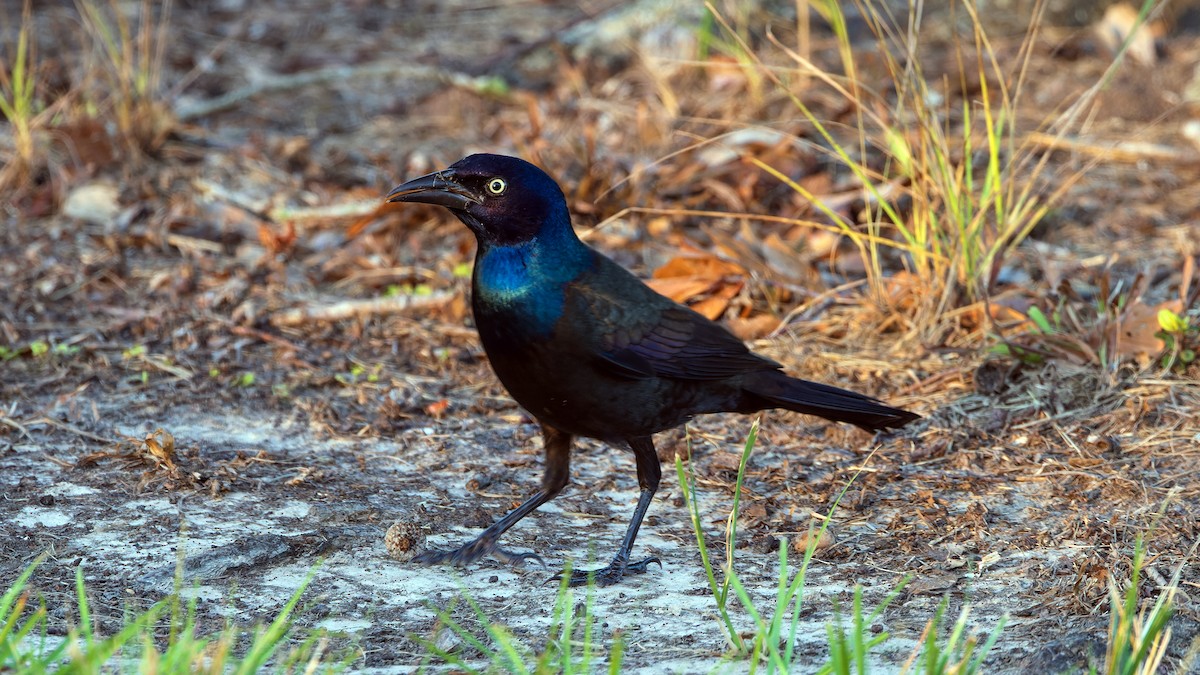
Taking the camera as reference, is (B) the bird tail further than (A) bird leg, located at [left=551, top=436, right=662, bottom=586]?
Yes


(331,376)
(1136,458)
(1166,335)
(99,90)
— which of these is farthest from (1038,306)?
(99,90)

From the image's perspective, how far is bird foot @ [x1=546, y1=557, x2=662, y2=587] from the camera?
134 inches

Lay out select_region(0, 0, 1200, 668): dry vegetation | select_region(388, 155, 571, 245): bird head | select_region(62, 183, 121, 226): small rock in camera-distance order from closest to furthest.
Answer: select_region(388, 155, 571, 245): bird head
select_region(0, 0, 1200, 668): dry vegetation
select_region(62, 183, 121, 226): small rock

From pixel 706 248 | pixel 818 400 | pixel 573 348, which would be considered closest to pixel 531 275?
pixel 573 348

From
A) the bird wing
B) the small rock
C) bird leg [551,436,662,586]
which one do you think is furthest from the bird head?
the small rock

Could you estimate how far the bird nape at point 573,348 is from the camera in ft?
11.3

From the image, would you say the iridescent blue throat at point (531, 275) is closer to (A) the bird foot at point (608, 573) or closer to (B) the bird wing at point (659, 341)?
(B) the bird wing at point (659, 341)

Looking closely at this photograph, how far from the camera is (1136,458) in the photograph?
3891 millimetres

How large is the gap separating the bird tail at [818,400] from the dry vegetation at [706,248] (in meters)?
0.25

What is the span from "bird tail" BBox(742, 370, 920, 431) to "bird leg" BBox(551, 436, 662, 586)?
0.39 m

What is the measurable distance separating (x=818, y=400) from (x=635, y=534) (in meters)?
0.70

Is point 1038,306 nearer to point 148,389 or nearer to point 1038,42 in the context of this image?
point 148,389

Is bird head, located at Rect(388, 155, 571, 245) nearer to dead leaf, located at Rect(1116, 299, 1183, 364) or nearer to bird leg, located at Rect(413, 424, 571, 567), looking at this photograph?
bird leg, located at Rect(413, 424, 571, 567)

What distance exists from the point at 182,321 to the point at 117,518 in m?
1.68
